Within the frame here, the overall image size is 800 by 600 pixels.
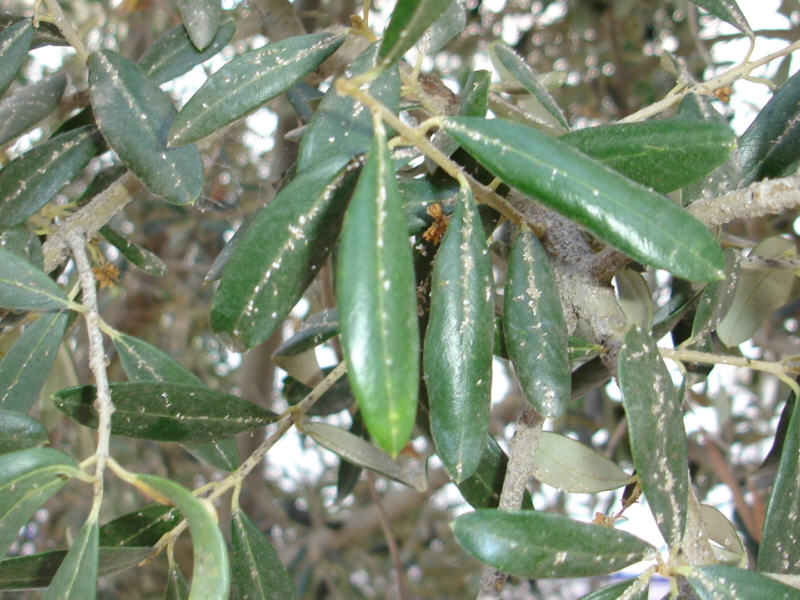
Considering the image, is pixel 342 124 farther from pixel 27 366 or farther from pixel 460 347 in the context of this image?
pixel 27 366

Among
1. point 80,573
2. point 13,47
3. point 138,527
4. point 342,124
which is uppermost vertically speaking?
point 13,47

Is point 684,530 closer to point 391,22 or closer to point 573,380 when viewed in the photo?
point 573,380

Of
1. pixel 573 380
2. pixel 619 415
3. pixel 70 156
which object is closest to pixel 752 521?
pixel 619 415

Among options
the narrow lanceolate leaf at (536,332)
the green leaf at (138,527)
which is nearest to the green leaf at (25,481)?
the green leaf at (138,527)

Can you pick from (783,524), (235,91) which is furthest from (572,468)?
(235,91)

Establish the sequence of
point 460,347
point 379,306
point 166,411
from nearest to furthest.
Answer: point 379,306
point 460,347
point 166,411

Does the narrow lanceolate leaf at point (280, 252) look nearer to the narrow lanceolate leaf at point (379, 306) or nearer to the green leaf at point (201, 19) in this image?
the narrow lanceolate leaf at point (379, 306)

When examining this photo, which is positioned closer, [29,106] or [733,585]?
[733,585]
